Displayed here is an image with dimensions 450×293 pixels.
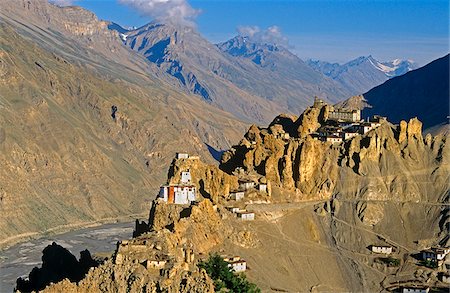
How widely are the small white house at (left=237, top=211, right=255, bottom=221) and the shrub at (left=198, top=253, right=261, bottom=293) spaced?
2313 centimetres

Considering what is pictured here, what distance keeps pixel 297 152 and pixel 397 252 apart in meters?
26.6

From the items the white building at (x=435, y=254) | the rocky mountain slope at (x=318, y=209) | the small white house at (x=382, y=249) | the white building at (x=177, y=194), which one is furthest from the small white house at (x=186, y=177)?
the white building at (x=435, y=254)

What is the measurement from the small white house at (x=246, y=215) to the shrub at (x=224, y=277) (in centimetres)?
2313

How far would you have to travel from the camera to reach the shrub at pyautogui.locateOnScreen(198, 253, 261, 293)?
95438 millimetres

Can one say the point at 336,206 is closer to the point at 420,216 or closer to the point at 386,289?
the point at 420,216

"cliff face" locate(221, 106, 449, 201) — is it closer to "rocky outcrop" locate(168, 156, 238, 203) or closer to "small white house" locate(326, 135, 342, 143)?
"small white house" locate(326, 135, 342, 143)

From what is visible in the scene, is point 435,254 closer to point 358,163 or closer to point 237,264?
point 358,163

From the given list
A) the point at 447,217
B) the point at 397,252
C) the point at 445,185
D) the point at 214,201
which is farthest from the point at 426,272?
the point at 214,201

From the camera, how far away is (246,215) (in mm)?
123875

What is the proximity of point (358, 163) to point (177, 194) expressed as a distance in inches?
1570

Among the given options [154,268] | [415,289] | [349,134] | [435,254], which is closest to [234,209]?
[415,289]

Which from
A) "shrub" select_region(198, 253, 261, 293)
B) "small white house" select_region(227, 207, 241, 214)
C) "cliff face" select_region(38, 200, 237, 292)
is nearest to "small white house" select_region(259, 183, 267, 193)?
"small white house" select_region(227, 207, 241, 214)

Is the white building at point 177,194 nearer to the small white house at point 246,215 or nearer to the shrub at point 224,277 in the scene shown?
the small white house at point 246,215

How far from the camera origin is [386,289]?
381ft
